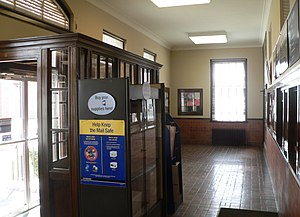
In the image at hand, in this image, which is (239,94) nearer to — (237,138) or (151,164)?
(237,138)

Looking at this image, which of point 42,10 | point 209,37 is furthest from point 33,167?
point 209,37

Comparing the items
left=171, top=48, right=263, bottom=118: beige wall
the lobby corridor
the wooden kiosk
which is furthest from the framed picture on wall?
the wooden kiosk

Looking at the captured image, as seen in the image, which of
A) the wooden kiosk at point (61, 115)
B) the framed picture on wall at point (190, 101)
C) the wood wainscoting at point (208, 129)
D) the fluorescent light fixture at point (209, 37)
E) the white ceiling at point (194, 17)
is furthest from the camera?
the framed picture on wall at point (190, 101)

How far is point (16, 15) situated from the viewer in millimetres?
4129

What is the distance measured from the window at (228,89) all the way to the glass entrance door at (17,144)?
8.12m

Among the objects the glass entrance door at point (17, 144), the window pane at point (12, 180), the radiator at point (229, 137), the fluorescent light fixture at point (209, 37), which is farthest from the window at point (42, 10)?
the radiator at point (229, 137)

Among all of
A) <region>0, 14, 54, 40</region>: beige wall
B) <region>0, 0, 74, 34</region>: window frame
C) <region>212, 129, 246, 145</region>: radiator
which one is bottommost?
<region>212, 129, 246, 145</region>: radiator

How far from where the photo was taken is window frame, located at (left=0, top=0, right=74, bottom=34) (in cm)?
397

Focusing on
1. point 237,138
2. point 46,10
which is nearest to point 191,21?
point 46,10

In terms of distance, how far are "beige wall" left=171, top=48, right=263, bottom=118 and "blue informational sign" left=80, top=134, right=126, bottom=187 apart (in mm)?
9260

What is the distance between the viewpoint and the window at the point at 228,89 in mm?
11602

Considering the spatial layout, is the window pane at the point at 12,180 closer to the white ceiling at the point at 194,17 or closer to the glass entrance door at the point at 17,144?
the glass entrance door at the point at 17,144

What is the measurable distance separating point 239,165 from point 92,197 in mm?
5576

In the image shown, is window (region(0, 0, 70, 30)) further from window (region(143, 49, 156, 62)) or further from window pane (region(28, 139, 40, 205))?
window (region(143, 49, 156, 62))
